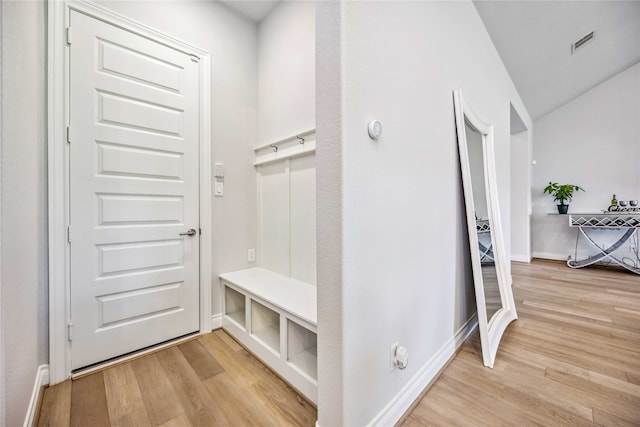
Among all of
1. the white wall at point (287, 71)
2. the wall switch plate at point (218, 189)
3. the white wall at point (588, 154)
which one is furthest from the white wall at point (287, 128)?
the white wall at point (588, 154)

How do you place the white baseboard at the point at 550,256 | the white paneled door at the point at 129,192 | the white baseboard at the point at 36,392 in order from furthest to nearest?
the white baseboard at the point at 550,256
the white paneled door at the point at 129,192
the white baseboard at the point at 36,392

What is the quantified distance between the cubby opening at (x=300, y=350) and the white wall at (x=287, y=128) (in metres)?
0.44

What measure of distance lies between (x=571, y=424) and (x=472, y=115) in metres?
1.88

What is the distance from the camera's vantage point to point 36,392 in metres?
1.29

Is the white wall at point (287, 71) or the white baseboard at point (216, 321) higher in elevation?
the white wall at point (287, 71)

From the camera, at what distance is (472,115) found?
6.35 ft

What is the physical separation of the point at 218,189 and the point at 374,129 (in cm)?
159

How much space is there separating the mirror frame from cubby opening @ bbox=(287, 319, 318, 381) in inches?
43.8

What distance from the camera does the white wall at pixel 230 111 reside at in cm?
209

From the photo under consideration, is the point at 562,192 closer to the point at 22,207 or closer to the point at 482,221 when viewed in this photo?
the point at 482,221

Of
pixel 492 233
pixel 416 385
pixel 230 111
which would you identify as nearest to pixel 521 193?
pixel 492 233

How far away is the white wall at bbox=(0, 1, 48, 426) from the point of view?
976 millimetres

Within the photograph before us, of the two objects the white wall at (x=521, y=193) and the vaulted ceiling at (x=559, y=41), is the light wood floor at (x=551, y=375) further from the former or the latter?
the vaulted ceiling at (x=559, y=41)

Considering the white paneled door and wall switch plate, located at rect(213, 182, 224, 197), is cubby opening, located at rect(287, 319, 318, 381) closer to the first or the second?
the white paneled door
